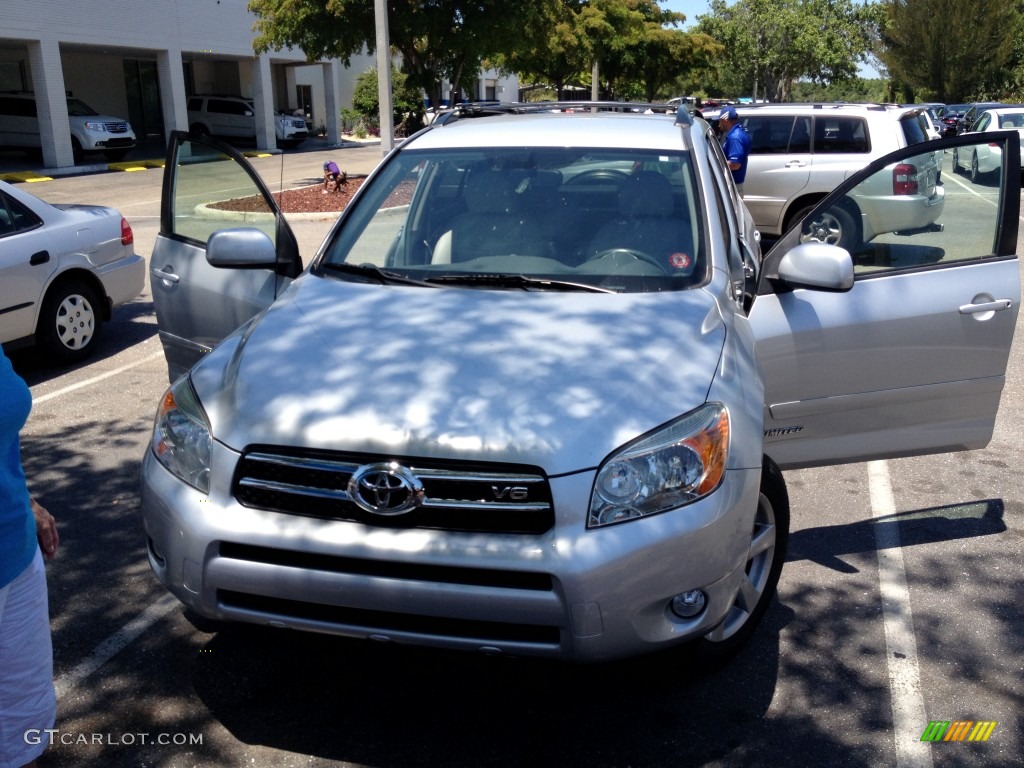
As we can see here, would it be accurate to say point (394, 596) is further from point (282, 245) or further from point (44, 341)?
point (44, 341)

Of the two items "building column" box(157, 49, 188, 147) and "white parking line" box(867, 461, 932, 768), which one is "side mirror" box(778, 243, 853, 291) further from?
"building column" box(157, 49, 188, 147)

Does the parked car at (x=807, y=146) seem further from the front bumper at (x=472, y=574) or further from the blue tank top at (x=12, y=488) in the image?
the blue tank top at (x=12, y=488)

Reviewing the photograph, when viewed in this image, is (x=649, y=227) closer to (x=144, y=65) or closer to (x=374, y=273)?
(x=374, y=273)

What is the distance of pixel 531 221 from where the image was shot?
4426mm

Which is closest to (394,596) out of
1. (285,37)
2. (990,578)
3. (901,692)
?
(901,692)

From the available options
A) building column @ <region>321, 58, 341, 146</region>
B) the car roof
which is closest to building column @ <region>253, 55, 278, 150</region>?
building column @ <region>321, 58, 341, 146</region>

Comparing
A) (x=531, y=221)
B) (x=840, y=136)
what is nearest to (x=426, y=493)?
(x=531, y=221)

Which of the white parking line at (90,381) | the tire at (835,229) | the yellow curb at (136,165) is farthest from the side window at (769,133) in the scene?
the yellow curb at (136,165)

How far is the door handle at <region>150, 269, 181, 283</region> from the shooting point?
515 centimetres

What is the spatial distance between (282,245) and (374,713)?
2.28m

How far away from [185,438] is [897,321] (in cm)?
288

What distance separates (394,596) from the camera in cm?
294

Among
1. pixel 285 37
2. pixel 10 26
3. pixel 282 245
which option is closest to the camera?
pixel 282 245

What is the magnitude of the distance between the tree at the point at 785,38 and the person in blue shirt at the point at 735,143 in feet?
168
